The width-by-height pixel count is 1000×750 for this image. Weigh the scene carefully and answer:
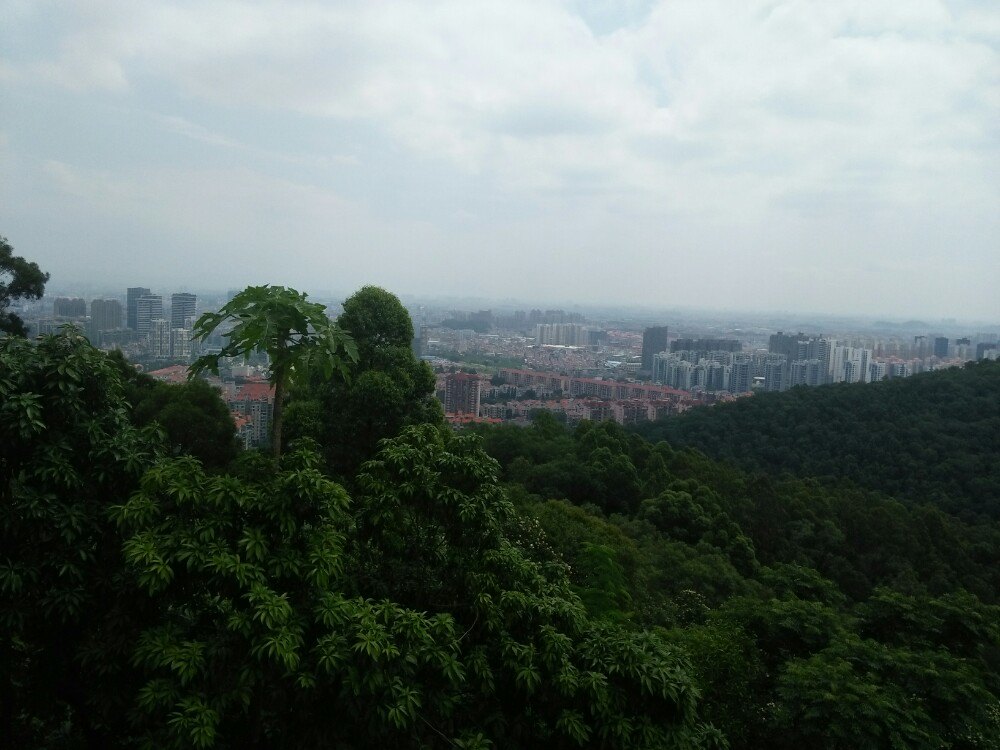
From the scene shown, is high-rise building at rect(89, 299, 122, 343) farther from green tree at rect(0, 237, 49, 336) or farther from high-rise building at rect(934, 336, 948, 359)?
high-rise building at rect(934, 336, 948, 359)

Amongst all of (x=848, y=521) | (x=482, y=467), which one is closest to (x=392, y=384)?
(x=482, y=467)

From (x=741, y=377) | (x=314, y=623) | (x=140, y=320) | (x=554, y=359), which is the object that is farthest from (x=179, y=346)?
(x=741, y=377)

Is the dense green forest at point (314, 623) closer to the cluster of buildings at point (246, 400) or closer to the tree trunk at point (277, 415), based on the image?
the tree trunk at point (277, 415)

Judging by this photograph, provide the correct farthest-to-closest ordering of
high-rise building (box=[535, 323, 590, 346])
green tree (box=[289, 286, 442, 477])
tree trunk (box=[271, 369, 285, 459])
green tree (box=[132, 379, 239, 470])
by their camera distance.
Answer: high-rise building (box=[535, 323, 590, 346]) → green tree (box=[132, 379, 239, 470]) → green tree (box=[289, 286, 442, 477]) → tree trunk (box=[271, 369, 285, 459])

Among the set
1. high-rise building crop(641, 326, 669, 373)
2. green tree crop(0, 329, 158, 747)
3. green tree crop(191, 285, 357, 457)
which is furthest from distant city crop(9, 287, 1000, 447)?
green tree crop(0, 329, 158, 747)

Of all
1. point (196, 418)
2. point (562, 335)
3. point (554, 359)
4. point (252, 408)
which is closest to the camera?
point (196, 418)

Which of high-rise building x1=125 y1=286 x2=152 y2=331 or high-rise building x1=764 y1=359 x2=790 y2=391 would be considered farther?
high-rise building x1=764 y1=359 x2=790 y2=391

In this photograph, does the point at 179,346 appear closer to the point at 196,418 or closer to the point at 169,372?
the point at 169,372

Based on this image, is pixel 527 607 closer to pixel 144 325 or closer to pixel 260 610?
pixel 260 610
